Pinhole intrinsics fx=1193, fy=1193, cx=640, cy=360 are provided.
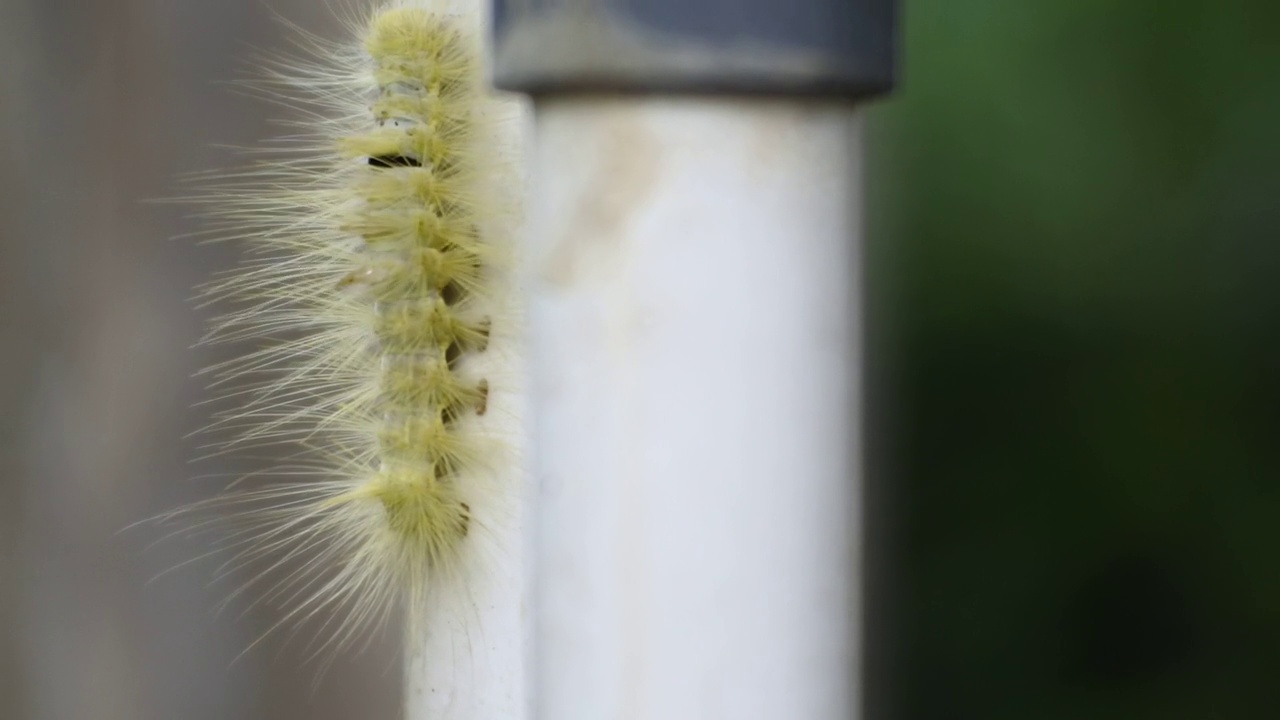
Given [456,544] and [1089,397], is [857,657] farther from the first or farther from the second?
[456,544]

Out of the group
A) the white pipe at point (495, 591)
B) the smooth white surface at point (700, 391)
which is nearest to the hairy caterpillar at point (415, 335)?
the white pipe at point (495, 591)

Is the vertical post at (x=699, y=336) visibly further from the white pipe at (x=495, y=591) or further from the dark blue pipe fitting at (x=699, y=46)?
the white pipe at (x=495, y=591)

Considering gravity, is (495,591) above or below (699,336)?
below

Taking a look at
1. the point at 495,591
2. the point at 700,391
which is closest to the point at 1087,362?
the point at 700,391

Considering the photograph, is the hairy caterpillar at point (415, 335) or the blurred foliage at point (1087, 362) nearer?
the blurred foliage at point (1087, 362)

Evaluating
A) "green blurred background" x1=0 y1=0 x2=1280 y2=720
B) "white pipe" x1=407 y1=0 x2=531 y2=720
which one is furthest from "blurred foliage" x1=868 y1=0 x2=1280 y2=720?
"white pipe" x1=407 y1=0 x2=531 y2=720

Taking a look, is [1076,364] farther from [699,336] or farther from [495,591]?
[495,591]
